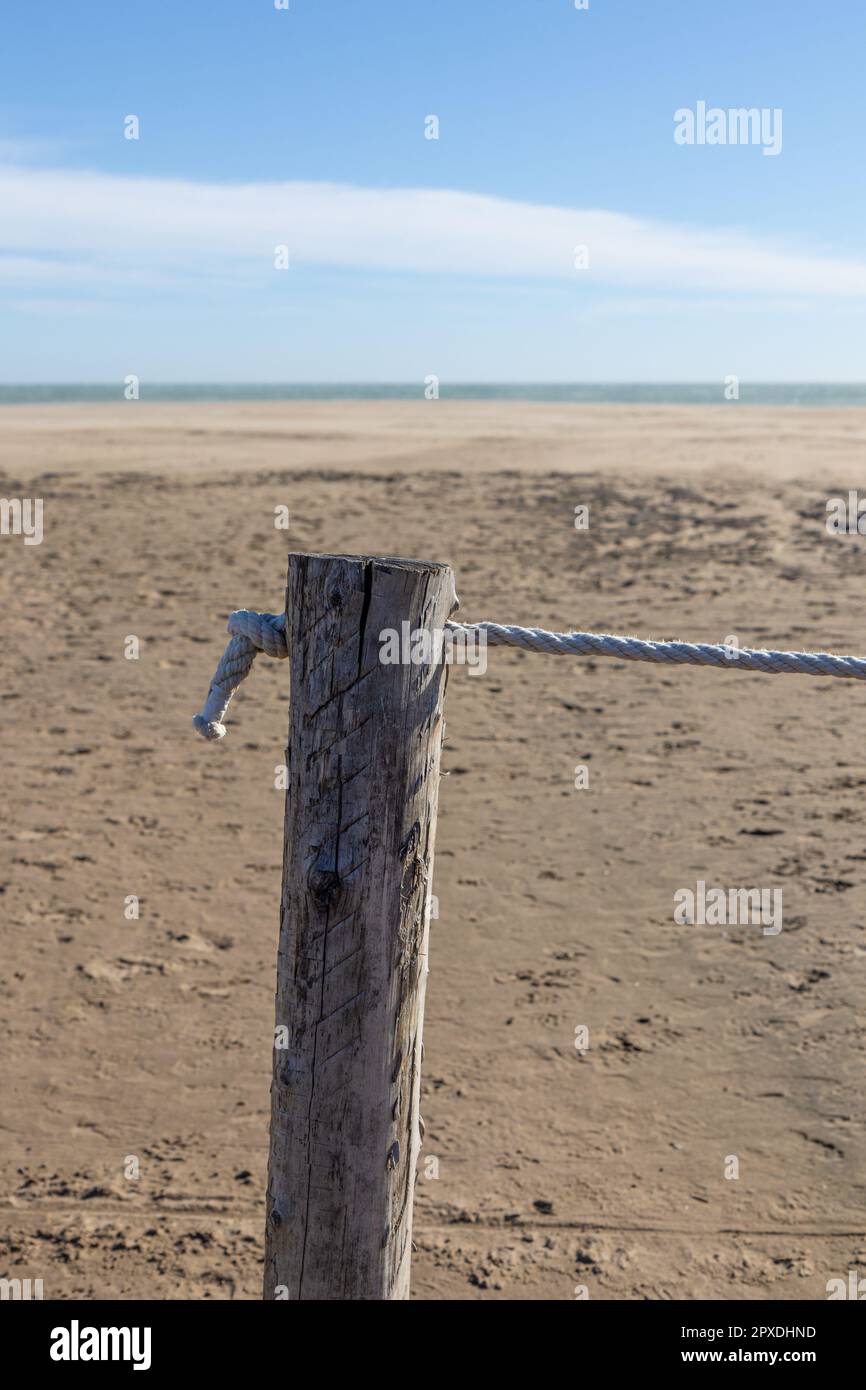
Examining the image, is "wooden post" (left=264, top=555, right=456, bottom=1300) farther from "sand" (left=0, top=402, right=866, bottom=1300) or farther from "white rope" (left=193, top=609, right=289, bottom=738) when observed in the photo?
"sand" (left=0, top=402, right=866, bottom=1300)

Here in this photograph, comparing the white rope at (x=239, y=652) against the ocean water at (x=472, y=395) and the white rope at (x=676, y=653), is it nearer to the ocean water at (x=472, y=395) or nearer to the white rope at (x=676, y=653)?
the white rope at (x=676, y=653)

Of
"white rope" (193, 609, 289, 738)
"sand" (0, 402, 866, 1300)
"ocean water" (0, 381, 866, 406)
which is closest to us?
"white rope" (193, 609, 289, 738)

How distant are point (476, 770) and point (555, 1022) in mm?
2518

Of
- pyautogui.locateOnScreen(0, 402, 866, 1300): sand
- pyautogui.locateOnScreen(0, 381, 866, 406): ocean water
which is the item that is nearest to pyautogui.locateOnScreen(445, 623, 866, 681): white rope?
pyautogui.locateOnScreen(0, 402, 866, 1300): sand

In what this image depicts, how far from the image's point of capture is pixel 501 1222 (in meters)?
3.54

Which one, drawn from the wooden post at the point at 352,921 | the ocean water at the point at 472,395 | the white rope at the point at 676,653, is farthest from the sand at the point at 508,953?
the ocean water at the point at 472,395

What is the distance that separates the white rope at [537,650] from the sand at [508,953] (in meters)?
1.79

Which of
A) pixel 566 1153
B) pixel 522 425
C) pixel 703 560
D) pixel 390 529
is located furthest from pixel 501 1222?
pixel 522 425

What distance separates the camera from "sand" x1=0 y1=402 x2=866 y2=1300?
11.5 feet

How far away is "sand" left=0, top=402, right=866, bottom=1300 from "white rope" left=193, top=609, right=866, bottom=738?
1.79 m

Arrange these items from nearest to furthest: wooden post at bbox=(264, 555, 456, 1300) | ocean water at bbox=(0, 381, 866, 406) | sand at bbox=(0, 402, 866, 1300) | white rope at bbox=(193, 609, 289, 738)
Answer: wooden post at bbox=(264, 555, 456, 1300)
white rope at bbox=(193, 609, 289, 738)
sand at bbox=(0, 402, 866, 1300)
ocean water at bbox=(0, 381, 866, 406)

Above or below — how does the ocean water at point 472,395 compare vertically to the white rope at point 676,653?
above

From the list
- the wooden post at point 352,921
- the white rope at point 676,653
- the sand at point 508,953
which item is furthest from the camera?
the sand at point 508,953

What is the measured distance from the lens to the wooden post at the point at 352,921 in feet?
6.61
